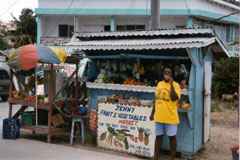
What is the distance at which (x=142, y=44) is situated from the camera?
10.6 m

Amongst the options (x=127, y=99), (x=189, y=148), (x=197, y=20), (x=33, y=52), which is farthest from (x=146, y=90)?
(x=197, y=20)

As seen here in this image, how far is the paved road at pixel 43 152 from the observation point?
33.2ft

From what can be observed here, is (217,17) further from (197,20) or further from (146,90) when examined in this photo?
(146,90)

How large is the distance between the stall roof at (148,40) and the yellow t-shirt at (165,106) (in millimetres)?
905

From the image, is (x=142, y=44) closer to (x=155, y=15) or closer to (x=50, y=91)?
(x=50, y=91)

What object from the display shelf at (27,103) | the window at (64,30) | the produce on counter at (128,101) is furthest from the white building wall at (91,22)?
the produce on counter at (128,101)

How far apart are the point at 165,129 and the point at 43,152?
246 cm

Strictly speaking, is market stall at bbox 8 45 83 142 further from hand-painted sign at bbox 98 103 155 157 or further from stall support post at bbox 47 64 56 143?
hand-painted sign at bbox 98 103 155 157

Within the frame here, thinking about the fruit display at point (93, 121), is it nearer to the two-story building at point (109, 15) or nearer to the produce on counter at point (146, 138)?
the produce on counter at point (146, 138)

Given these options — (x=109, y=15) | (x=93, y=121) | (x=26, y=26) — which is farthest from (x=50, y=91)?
(x=26, y=26)

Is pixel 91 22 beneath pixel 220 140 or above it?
above

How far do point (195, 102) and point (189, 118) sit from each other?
325mm

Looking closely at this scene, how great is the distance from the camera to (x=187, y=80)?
10688mm

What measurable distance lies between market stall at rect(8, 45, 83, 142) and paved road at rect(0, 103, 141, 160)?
24.7 inches
